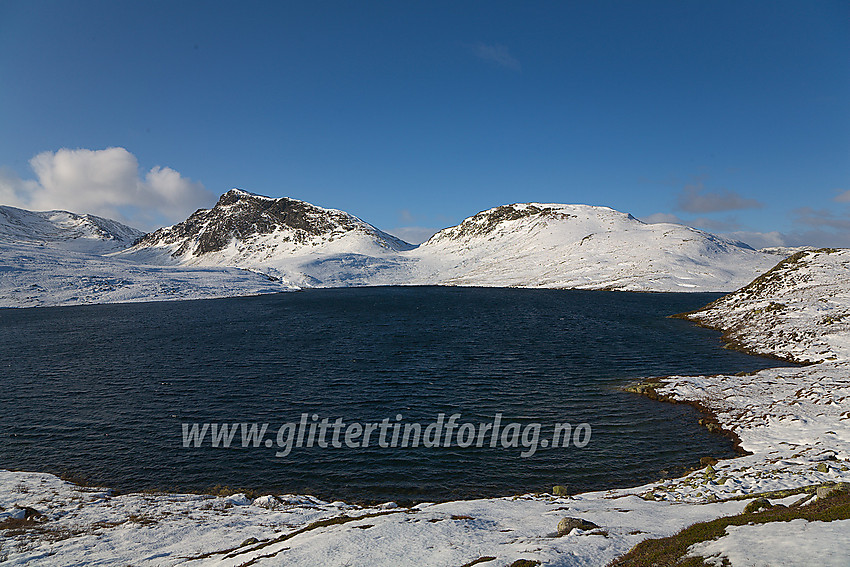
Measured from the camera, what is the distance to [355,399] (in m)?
37.4

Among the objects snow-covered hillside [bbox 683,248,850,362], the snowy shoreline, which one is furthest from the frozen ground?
snow-covered hillside [bbox 683,248,850,362]

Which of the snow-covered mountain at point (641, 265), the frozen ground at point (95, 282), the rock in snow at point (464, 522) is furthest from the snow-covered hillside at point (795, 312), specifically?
the frozen ground at point (95, 282)

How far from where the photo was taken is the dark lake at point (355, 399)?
2486cm

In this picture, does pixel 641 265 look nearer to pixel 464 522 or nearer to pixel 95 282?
pixel 464 522

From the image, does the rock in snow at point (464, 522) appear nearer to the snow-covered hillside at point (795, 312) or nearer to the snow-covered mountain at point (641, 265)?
the snow-covered hillside at point (795, 312)

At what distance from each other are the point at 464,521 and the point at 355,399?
21.6m

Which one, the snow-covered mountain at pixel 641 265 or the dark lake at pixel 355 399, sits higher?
the snow-covered mountain at pixel 641 265

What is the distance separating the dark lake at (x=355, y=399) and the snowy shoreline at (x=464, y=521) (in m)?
2.52

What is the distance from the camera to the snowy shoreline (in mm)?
13359

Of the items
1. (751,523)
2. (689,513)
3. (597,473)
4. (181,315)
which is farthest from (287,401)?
(181,315)

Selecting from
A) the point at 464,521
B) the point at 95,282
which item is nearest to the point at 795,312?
the point at 464,521

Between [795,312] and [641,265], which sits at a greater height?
[641,265]

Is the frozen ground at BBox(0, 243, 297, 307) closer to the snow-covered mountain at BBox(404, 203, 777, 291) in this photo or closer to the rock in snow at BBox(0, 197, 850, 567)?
the snow-covered mountain at BBox(404, 203, 777, 291)

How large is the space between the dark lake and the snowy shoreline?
2525mm
